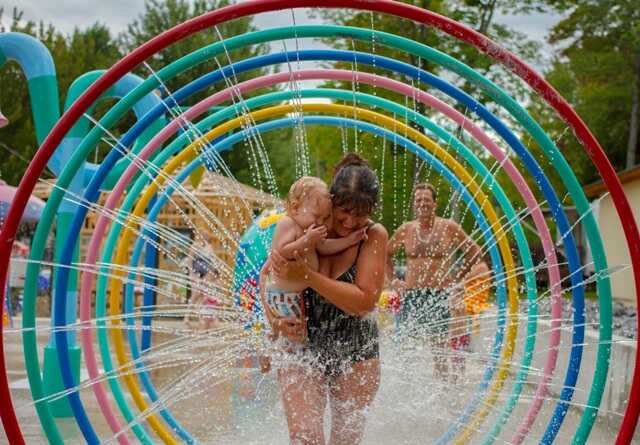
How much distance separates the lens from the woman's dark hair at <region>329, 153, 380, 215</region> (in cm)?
390

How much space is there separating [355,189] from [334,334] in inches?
23.1

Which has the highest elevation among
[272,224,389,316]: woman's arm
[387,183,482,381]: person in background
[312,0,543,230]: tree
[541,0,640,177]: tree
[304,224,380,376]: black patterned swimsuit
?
[541,0,640,177]: tree

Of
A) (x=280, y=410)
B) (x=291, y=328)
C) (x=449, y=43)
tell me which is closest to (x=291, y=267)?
(x=291, y=328)

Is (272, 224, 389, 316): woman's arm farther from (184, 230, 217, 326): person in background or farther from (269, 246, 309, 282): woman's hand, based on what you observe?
(184, 230, 217, 326): person in background

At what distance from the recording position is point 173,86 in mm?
32031

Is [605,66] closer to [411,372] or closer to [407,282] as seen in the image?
[407,282]

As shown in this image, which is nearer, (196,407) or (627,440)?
(627,440)

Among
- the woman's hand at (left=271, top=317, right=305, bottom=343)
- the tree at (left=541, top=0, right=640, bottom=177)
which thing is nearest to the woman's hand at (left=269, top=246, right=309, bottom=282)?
Answer: the woman's hand at (left=271, top=317, right=305, bottom=343)

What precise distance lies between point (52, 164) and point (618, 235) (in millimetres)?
20758

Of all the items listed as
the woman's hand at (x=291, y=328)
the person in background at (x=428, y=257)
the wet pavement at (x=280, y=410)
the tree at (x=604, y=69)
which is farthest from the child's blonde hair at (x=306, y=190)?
the tree at (x=604, y=69)

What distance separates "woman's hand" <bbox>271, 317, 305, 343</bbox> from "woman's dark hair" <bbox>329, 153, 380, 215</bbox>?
50 cm

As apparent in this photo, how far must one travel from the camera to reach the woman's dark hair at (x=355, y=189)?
3.90m

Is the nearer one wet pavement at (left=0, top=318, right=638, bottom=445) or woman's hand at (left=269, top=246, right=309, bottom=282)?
woman's hand at (left=269, top=246, right=309, bottom=282)

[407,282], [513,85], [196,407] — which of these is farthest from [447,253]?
[513,85]
